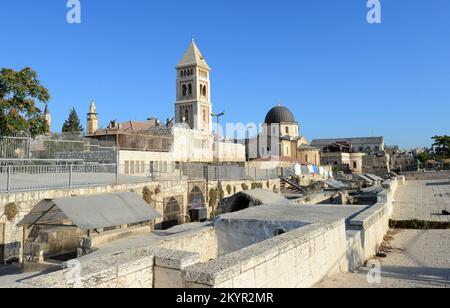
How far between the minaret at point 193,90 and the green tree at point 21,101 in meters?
48.2

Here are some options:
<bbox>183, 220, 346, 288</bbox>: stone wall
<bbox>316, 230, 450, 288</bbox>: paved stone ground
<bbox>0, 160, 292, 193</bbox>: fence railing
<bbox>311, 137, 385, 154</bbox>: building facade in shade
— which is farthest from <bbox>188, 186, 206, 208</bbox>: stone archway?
<bbox>311, 137, 385, 154</bbox>: building facade in shade

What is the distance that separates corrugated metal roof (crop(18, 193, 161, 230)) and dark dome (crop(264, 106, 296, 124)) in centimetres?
7537

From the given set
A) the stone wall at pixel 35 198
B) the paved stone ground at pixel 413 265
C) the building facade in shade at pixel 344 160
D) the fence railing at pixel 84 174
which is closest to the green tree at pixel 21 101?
the fence railing at pixel 84 174

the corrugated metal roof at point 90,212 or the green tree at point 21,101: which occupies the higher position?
the green tree at point 21,101

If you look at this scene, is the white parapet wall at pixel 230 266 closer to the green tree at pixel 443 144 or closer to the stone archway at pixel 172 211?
the stone archway at pixel 172 211

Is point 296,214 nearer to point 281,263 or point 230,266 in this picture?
point 281,263

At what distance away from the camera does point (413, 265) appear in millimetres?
9047

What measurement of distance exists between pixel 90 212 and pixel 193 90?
61138 mm

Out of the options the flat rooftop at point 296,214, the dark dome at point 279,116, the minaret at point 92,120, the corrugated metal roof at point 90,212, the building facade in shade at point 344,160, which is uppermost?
the dark dome at point 279,116

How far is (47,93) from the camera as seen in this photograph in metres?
19.0

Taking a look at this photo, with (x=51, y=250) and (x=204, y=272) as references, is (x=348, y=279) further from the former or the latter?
(x=51, y=250)

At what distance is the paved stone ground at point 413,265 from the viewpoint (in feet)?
22.8

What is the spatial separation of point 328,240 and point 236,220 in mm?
3320
